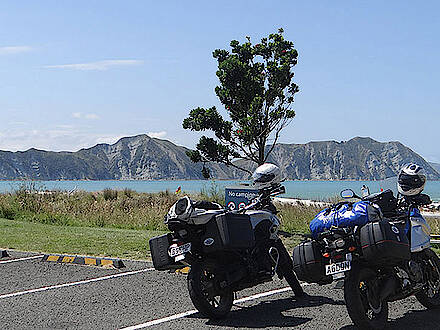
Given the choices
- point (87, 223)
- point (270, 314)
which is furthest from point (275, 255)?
point (87, 223)

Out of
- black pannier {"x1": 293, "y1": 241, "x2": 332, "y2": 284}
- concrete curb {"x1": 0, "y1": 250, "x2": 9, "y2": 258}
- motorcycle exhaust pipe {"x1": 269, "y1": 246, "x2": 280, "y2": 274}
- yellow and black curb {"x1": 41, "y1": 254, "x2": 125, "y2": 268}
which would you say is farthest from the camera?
concrete curb {"x1": 0, "y1": 250, "x2": 9, "y2": 258}

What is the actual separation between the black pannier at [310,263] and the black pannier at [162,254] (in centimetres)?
160

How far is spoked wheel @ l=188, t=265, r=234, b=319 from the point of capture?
678 centimetres

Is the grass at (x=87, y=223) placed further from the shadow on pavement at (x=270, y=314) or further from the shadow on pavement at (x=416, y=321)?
the shadow on pavement at (x=416, y=321)

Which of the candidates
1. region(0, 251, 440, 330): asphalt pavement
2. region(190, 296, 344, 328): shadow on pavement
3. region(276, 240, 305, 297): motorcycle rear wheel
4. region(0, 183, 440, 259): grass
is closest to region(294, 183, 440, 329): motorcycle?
region(0, 251, 440, 330): asphalt pavement

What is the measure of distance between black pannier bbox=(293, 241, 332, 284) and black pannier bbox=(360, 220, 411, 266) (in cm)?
58

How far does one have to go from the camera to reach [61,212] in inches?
855

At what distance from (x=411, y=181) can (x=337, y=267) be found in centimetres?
172

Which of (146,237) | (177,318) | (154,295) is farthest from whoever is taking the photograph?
(146,237)

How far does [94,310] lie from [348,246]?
3249mm

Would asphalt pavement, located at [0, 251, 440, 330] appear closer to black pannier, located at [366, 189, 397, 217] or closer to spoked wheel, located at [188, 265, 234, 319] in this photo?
spoked wheel, located at [188, 265, 234, 319]

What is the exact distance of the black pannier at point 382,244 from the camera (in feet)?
20.0

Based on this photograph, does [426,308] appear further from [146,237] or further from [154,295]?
[146,237]

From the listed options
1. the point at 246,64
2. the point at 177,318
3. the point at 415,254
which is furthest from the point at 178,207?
the point at 246,64
